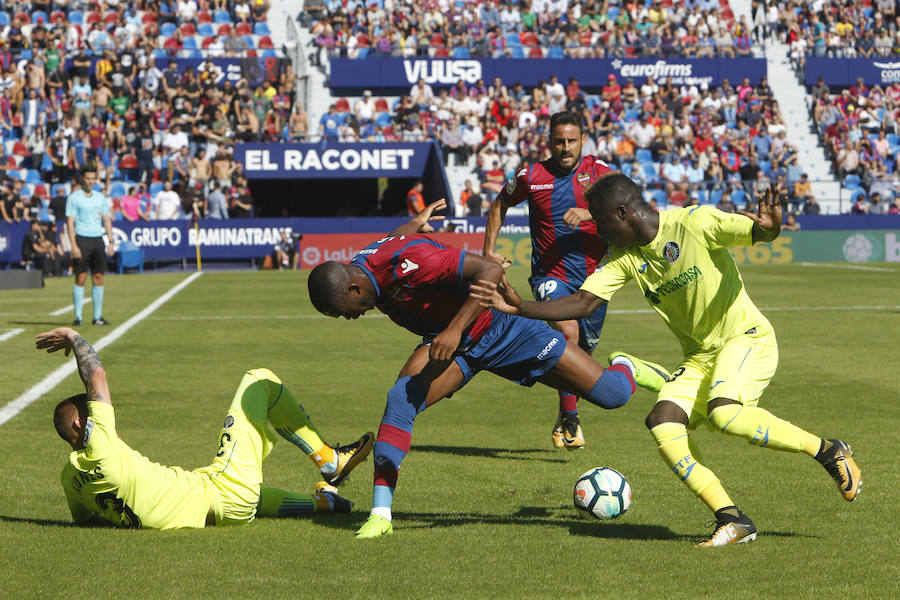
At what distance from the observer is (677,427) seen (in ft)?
18.4

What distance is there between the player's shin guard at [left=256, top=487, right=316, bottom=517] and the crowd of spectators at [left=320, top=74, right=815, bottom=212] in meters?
27.2

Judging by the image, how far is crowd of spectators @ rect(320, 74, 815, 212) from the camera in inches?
1363

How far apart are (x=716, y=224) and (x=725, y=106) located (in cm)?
3384

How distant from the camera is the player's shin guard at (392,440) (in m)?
5.90

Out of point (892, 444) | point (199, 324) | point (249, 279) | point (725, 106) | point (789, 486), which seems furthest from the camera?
point (725, 106)

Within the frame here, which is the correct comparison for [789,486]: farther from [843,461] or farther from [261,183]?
[261,183]

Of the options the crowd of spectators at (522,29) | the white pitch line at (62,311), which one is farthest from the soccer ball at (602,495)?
the crowd of spectators at (522,29)

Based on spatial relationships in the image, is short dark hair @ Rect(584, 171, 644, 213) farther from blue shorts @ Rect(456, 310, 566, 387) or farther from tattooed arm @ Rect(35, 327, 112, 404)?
tattooed arm @ Rect(35, 327, 112, 404)

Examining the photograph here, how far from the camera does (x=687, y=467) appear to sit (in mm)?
5559

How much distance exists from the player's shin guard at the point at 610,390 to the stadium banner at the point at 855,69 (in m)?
36.6

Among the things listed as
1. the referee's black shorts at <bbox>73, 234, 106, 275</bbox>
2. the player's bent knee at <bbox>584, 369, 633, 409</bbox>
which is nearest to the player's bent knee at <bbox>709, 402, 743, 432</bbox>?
the player's bent knee at <bbox>584, 369, 633, 409</bbox>

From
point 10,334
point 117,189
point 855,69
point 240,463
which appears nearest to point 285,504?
point 240,463

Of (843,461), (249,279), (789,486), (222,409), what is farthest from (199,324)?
(843,461)

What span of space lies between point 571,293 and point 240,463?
3.56 metres
